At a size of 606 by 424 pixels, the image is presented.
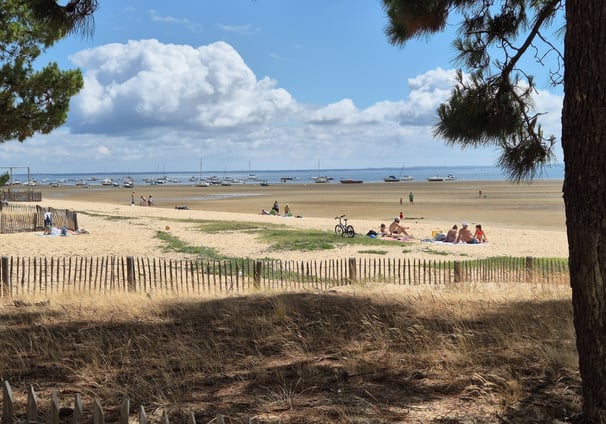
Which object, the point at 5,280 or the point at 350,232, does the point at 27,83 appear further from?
the point at 350,232

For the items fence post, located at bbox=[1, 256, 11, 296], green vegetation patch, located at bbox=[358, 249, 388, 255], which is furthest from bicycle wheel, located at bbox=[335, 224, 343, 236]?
fence post, located at bbox=[1, 256, 11, 296]

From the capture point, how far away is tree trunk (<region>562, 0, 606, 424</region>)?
290 centimetres

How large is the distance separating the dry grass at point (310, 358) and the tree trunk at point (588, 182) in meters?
0.60

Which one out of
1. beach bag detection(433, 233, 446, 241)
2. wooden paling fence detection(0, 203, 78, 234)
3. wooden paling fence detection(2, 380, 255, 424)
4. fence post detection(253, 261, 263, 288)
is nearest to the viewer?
wooden paling fence detection(2, 380, 255, 424)

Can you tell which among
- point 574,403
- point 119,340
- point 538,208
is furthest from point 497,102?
point 538,208

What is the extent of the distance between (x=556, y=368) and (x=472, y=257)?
1553cm

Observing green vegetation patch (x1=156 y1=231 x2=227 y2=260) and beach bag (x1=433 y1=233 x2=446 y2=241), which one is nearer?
green vegetation patch (x1=156 y1=231 x2=227 y2=260)

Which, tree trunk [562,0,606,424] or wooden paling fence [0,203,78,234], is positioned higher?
tree trunk [562,0,606,424]

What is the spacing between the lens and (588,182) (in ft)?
9.60

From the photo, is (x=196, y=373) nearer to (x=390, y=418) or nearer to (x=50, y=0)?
(x=390, y=418)

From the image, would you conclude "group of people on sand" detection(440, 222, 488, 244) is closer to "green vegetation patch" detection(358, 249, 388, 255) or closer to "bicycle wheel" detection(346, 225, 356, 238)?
"bicycle wheel" detection(346, 225, 356, 238)

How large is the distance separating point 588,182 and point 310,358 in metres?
2.76

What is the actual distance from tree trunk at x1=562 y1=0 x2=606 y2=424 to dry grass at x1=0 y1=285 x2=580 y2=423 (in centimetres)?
60

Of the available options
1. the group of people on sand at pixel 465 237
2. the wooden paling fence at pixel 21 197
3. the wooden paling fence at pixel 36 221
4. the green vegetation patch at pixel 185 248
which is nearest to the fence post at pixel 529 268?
the green vegetation patch at pixel 185 248
